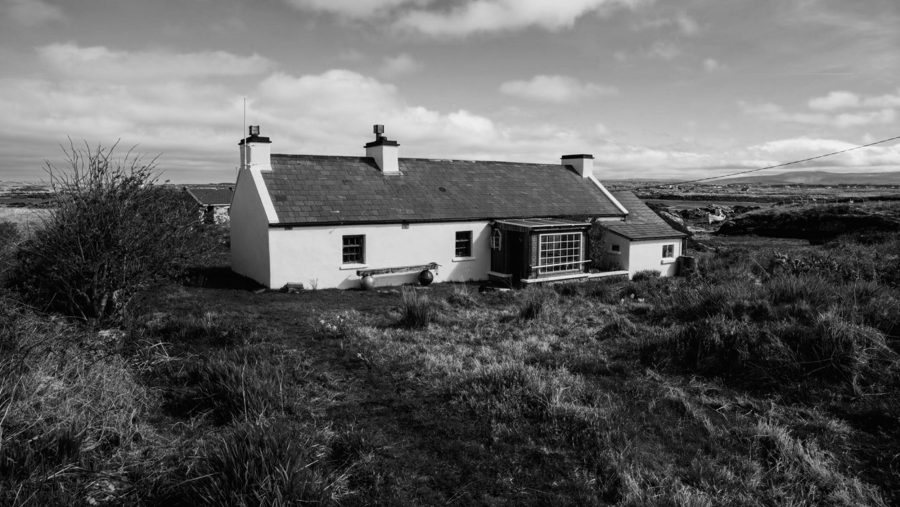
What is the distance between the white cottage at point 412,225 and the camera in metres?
19.3

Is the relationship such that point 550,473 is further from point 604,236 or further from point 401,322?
point 604,236

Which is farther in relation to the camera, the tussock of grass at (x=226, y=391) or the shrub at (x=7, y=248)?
the shrub at (x=7, y=248)

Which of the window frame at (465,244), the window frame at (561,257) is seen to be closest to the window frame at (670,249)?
the window frame at (561,257)

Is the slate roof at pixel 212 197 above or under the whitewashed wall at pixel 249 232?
above

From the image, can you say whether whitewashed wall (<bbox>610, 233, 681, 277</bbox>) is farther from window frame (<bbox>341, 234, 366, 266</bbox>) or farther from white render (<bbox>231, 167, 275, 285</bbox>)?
white render (<bbox>231, 167, 275, 285</bbox>)

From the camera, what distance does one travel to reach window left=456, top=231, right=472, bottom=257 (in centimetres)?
2256

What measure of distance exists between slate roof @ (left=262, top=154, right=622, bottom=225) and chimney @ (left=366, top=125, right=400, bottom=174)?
1.12ft

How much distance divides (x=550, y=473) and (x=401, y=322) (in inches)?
309

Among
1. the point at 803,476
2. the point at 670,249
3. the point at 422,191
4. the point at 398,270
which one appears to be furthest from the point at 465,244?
the point at 803,476

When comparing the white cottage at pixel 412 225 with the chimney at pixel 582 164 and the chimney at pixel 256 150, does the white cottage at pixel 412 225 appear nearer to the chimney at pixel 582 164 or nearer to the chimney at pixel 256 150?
the chimney at pixel 256 150

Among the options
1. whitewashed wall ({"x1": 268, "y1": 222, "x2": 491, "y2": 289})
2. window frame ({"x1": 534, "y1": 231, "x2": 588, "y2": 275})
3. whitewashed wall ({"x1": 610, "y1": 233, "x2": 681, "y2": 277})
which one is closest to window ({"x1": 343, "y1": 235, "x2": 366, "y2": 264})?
whitewashed wall ({"x1": 268, "y1": 222, "x2": 491, "y2": 289})

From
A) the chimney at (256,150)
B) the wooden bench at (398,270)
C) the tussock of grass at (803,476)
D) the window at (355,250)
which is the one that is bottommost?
the tussock of grass at (803,476)

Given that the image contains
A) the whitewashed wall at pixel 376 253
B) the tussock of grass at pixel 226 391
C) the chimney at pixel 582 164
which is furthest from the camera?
the chimney at pixel 582 164

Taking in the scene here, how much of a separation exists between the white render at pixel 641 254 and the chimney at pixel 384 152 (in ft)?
34.9
